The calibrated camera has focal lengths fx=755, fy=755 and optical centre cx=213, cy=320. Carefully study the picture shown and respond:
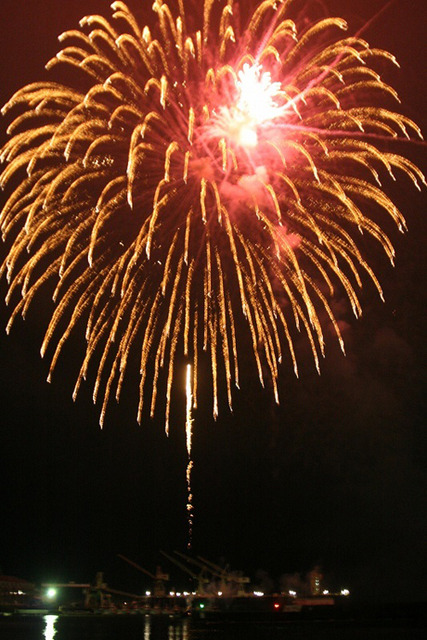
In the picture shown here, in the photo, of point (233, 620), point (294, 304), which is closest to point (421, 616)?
point (233, 620)

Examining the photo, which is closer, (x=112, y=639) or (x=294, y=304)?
(x=294, y=304)

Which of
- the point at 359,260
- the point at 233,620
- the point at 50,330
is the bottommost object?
the point at 50,330

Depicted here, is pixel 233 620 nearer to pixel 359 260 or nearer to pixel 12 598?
pixel 12 598

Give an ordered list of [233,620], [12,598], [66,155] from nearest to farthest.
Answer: [66,155]
[233,620]
[12,598]

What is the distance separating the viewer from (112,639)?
234 feet

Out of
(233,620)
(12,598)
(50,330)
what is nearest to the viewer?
(50,330)

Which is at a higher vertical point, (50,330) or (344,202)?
(344,202)

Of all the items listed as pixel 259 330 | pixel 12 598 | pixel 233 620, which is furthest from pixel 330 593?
pixel 259 330

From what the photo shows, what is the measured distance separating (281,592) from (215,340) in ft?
369

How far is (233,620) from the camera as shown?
386ft

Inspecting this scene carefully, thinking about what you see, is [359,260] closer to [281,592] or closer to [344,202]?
[344,202]

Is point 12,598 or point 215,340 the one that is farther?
point 12,598

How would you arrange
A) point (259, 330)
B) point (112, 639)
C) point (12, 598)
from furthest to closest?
point (12, 598), point (112, 639), point (259, 330)

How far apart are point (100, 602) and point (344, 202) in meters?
122
